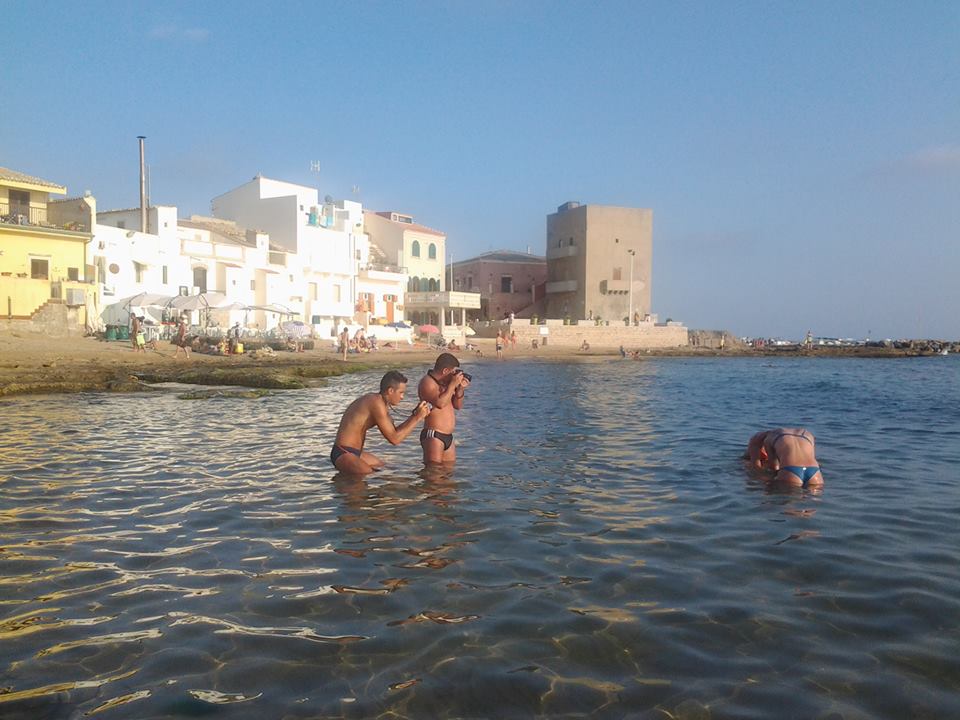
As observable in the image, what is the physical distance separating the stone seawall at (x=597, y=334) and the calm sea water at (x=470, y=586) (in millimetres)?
41914

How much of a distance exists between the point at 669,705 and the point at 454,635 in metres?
1.14

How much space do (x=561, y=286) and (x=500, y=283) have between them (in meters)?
5.97

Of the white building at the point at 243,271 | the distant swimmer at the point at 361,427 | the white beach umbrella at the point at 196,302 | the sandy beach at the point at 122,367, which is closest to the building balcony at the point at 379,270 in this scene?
the white building at the point at 243,271

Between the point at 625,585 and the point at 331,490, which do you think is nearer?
the point at 625,585

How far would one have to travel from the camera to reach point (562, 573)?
15.2ft

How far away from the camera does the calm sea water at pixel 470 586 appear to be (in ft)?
10.2

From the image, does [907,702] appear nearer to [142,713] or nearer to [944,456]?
[142,713]

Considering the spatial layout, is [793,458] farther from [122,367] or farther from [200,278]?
[200,278]

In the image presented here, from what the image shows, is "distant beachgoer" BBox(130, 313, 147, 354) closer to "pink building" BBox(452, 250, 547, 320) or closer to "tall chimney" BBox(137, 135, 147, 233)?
"tall chimney" BBox(137, 135, 147, 233)

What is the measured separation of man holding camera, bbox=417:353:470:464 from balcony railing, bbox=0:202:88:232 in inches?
1097

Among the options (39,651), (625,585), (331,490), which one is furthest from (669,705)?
(331,490)

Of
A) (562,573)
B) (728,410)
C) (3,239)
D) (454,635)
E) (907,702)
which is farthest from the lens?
(3,239)

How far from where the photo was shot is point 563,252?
64.1 meters

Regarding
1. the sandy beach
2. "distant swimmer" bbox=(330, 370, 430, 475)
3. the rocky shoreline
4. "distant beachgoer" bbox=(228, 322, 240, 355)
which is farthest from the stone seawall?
"distant swimmer" bbox=(330, 370, 430, 475)
